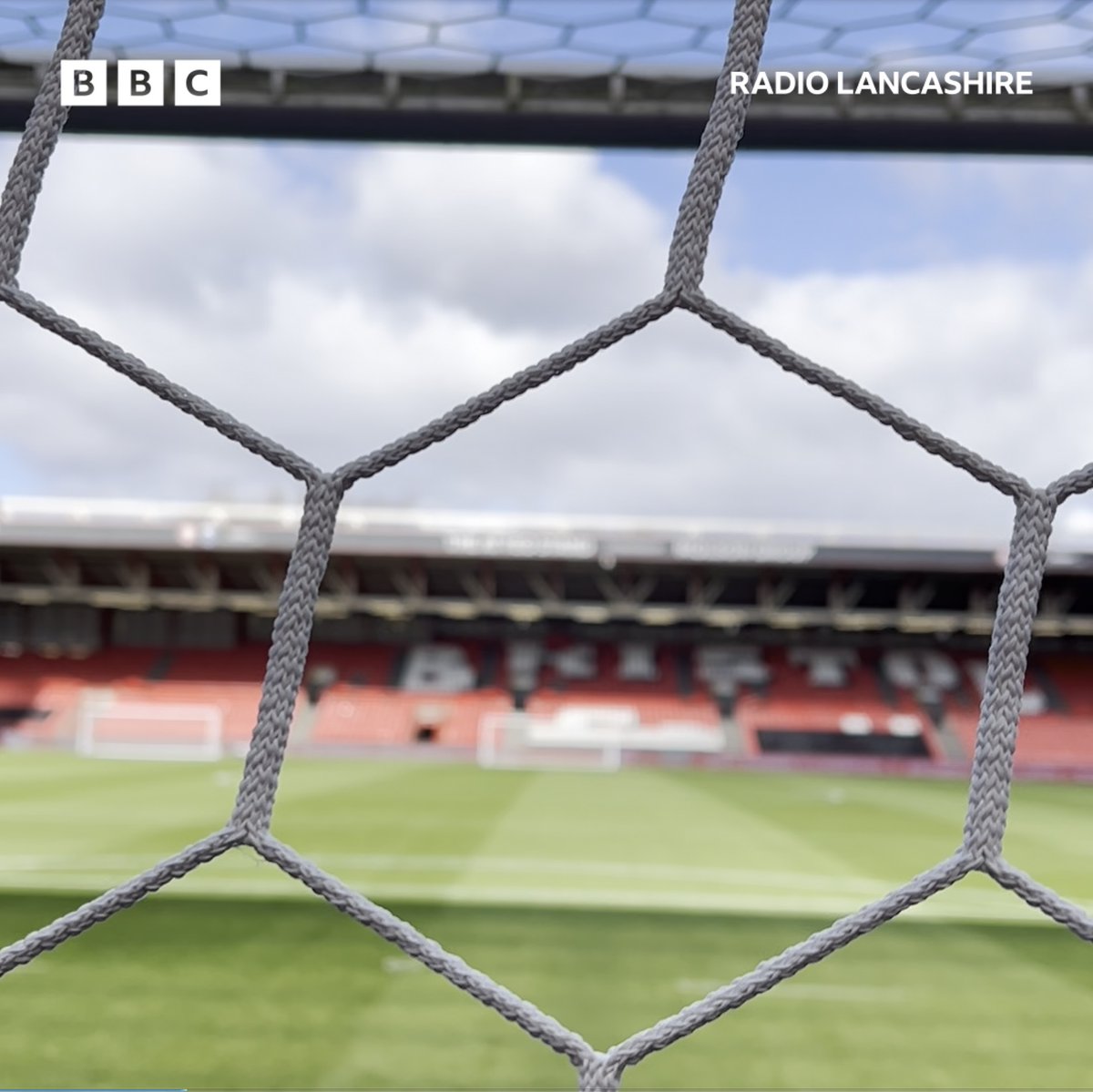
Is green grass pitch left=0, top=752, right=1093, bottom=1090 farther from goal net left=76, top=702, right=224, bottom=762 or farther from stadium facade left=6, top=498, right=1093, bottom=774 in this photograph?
stadium facade left=6, top=498, right=1093, bottom=774

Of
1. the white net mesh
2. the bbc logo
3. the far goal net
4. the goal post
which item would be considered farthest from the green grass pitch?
the far goal net

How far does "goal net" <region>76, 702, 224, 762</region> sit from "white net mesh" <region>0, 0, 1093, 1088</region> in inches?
424

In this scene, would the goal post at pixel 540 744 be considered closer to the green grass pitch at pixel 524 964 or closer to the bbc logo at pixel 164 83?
the green grass pitch at pixel 524 964

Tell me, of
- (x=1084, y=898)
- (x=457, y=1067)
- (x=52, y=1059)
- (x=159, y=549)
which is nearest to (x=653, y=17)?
(x=457, y=1067)

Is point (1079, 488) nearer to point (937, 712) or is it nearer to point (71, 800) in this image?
point (71, 800)

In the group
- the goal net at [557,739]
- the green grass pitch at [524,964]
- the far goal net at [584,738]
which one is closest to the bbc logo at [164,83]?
the green grass pitch at [524,964]

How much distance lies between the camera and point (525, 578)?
13516 millimetres

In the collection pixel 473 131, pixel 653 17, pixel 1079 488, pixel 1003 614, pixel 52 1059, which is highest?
pixel 653 17

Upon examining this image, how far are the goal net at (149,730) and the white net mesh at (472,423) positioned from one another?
10770 millimetres

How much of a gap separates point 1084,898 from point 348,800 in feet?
14.4

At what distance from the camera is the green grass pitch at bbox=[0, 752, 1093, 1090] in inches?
72.1

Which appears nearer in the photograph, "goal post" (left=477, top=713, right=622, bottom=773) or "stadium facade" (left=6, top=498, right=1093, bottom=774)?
"goal post" (left=477, top=713, right=622, bottom=773)

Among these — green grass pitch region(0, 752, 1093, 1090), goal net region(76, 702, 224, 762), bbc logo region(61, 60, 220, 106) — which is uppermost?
bbc logo region(61, 60, 220, 106)

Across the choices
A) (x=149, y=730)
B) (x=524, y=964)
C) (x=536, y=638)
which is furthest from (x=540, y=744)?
(x=524, y=964)
